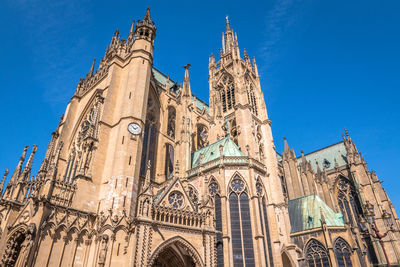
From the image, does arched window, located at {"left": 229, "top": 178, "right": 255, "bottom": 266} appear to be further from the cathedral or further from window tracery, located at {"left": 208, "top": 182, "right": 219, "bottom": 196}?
window tracery, located at {"left": 208, "top": 182, "right": 219, "bottom": 196}

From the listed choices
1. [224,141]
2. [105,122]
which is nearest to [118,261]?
[105,122]

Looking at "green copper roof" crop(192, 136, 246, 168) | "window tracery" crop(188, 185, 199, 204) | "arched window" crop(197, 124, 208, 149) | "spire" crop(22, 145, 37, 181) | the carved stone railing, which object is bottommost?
the carved stone railing

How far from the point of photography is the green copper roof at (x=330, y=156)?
160ft

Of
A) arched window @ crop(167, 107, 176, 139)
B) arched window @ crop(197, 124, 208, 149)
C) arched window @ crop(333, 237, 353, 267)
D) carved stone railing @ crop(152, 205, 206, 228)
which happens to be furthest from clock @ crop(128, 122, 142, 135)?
arched window @ crop(333, 237, 353, 267)

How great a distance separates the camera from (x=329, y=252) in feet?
82.1

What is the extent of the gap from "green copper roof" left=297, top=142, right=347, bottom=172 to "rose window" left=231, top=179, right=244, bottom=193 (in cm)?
2815

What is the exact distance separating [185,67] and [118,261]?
81.7 ft

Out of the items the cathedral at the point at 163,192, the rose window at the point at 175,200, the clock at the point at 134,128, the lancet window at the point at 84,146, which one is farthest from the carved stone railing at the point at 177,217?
the clock at the point at 134,128

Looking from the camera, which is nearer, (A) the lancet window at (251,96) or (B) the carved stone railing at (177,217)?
(B) the carved stone railing at (177,217)

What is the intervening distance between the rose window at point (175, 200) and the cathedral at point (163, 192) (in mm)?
89

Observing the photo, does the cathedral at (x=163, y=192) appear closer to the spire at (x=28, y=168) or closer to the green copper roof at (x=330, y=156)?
the spire at (x=28, y=168)

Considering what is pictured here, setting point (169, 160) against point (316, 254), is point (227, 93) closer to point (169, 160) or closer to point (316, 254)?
point (169, 160)

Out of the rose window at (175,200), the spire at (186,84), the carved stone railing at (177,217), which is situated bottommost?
the carved stone railing at (177,217)

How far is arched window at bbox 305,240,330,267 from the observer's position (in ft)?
83.1
